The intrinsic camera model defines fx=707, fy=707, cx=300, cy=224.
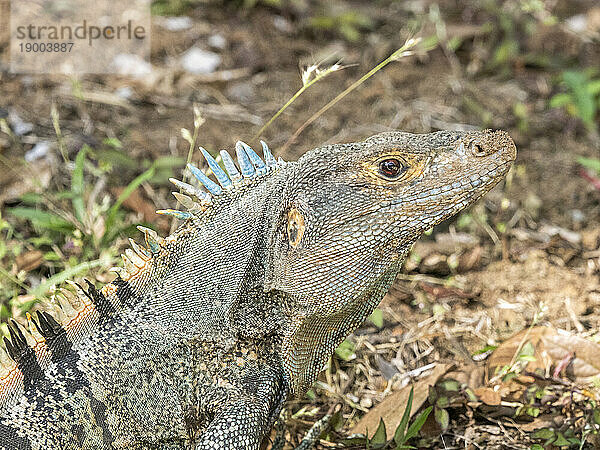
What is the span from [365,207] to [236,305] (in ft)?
3.05

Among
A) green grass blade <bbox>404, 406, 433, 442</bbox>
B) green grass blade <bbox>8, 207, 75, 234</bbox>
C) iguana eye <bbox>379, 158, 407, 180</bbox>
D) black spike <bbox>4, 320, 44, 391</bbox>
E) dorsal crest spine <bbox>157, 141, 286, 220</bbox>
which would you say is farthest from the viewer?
green grass blade <bbox>8, 207, 75, 234</bbox>

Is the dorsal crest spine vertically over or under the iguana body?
over

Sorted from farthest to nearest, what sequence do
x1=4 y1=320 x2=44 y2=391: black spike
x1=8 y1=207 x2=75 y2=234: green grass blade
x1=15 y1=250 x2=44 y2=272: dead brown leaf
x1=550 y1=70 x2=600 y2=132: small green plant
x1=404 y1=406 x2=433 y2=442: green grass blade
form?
1. x1=550 y1=70 x2=600 y2=132: small green plant
2. x1=15 y1=250 x2=44 y2=272: dead brown leaf
3. x1=8 y1=207 x2=75 y2=234: green grass blade
4. x1=404 y1=406 x2=433 y2=442: green grass blade
5. x1=4 y1=320 x2=44 y2=391: black spike

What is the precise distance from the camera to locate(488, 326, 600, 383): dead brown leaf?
5.02 m

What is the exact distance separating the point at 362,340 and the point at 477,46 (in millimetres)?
5312

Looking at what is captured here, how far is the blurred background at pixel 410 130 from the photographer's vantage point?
16.4 ft

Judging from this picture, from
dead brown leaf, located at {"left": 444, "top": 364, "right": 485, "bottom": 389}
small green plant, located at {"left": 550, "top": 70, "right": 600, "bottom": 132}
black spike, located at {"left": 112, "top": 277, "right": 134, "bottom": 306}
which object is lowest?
small green plant, located at {"left": 550, "top": 70, "right": 600, "bottom": 132}

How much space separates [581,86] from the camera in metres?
7.92

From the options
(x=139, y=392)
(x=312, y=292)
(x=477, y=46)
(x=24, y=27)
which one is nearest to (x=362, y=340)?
(x=312, y=292)

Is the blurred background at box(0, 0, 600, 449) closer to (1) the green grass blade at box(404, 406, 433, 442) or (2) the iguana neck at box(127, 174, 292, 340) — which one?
(1) the green grass blade at box(404, 406, 433, 442)

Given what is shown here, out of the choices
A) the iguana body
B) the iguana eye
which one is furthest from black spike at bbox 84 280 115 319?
the iguana eye

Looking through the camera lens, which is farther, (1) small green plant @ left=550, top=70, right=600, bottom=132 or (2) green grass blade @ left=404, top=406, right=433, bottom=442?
(1) small green plant @ left=550, top=70, right=600, bottom=132

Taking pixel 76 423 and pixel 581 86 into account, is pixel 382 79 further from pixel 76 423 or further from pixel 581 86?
pixel 76 423

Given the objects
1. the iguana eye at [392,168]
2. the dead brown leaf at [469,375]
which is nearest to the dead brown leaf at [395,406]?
the dead brown leaf at [469,375]
